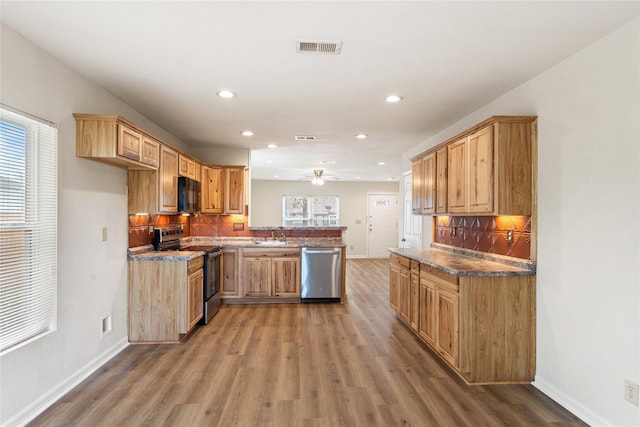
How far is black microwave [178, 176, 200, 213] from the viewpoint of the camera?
4035 millimetres

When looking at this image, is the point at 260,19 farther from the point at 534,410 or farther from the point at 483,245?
the point at 534,410

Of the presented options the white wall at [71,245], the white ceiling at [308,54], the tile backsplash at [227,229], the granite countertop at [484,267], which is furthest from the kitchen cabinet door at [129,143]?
the granite countertop at [484,267]

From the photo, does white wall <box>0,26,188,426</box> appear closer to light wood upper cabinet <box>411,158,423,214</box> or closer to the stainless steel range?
the stainless steel range

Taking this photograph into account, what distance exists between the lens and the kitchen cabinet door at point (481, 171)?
8.84ft

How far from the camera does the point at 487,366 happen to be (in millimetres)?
2604

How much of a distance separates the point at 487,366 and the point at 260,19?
3.00 metres

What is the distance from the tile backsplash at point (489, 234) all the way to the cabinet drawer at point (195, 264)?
10.2 feet

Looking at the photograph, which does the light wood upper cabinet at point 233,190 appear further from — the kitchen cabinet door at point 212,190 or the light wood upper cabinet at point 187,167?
the light wood upper cabinet at point 187,167

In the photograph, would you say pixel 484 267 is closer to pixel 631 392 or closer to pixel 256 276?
pixel 631 392

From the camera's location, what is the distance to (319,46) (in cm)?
219

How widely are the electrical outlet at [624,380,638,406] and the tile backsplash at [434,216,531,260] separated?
102 cm

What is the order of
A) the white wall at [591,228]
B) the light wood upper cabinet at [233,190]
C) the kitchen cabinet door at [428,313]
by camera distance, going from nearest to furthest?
the white wall at [591,228] → the kitchen cabinet door at [428,313] → the light wood upper cabinet at [233,190]

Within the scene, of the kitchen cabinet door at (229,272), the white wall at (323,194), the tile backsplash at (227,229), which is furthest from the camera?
the white wall at (323,194)

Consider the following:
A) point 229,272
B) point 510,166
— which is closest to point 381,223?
point 229,272
